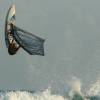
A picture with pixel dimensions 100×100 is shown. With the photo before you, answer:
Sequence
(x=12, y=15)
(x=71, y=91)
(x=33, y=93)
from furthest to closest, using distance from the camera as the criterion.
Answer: (x=33, y=93)
(x=71, y=91)
(x=12, y=15)

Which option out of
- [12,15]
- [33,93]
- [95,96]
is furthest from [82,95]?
[12,15]

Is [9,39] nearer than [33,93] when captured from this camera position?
Yes

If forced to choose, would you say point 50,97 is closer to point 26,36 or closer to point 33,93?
point 33,93

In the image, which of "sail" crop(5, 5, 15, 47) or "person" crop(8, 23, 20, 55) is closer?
"person" crop(8, 23, 20, 55)

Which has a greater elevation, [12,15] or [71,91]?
[12,15]

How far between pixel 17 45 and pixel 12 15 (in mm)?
9490

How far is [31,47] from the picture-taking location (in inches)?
4281

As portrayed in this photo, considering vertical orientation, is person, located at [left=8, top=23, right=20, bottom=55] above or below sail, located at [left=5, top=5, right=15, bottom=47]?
below

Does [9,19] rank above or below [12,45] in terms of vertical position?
above

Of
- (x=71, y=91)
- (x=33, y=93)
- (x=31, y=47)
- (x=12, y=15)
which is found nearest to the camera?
(x=31, y=47)

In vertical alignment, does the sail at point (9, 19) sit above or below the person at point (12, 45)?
above

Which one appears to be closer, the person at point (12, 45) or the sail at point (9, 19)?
the person at point (12, 45)

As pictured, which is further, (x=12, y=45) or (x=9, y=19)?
(x=9, y=19)

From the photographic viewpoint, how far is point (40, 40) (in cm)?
11081
